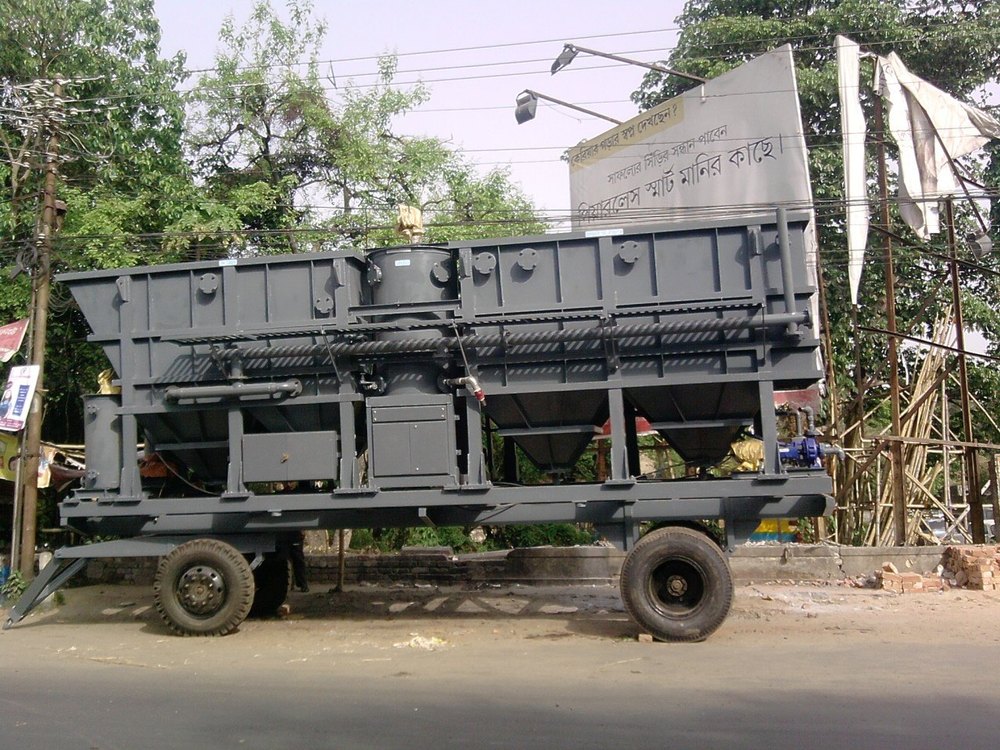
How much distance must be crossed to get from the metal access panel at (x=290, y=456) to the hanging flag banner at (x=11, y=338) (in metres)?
5.38

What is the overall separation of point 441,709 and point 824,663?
346 centimetres

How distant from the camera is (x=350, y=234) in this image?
16.2 metres

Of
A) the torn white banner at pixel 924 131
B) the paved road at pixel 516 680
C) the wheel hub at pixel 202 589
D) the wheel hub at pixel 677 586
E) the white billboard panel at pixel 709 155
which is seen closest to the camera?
the paved road at pixel 516 680

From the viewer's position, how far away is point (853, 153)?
13.6 metres

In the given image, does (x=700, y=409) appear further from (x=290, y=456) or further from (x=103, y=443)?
(x=103, y=443)

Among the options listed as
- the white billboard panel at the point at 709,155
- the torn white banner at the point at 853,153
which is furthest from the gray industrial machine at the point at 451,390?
the torn white banner at the point at 853,153

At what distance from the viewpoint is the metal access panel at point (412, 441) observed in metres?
9.69

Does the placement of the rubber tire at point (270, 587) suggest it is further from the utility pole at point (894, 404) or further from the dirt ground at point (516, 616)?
the utility pole at point (894, 404)

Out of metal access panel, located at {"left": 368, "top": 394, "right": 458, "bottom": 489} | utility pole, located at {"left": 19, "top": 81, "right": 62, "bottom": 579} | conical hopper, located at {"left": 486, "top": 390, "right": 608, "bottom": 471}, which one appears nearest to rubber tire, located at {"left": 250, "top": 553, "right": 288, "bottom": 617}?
metal access panel, located at {"left": 368, "top": 394, "right": 458, "bottom": 489}

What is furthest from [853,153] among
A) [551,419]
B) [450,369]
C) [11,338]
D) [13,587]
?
[13,587]

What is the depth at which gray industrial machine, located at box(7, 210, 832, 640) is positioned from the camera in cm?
942

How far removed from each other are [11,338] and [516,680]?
9650mm

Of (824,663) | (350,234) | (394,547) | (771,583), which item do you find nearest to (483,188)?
(350,234)

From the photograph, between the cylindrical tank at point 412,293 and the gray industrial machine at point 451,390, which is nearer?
the gray industrial machine at point 451,390
